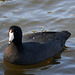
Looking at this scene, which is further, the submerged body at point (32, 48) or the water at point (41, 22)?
the water at point (41, 22)

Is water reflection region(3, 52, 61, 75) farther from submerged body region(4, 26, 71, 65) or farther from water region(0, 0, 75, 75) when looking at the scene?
submerged body region(4, 26, 71, 65)

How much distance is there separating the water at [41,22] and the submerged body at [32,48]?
230 mm

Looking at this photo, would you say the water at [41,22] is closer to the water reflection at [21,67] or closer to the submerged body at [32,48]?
the water reflection at [21,67]

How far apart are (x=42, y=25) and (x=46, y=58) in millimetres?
2590

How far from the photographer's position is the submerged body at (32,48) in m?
7.12

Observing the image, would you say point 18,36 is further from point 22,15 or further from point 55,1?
point 55,1

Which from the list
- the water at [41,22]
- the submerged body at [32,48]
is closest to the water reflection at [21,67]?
the water at [41,22]

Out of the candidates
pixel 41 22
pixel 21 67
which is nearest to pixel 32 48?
pixel 21 67

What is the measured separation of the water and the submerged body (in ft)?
0.76

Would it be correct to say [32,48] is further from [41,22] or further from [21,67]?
[41,22]

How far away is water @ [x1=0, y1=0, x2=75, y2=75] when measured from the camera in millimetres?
7223

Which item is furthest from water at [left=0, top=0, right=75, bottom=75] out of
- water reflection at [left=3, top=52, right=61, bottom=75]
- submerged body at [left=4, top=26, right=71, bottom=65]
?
submerged body at [left=4, top=26, right=71, bottom=65]

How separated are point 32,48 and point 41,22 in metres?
3.06

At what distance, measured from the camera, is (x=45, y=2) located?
12.0 m
